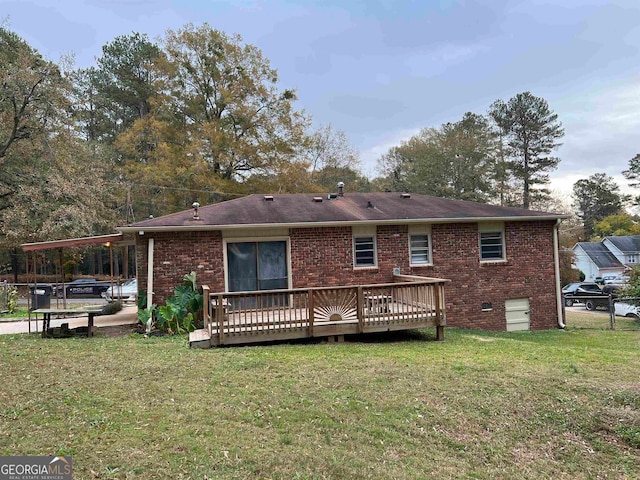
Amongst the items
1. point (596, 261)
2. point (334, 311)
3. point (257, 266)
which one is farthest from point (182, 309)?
point (596, 261)

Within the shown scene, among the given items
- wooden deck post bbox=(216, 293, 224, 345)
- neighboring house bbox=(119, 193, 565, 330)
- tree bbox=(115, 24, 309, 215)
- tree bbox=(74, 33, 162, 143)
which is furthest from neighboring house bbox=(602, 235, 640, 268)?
wooden deck post bbox=(216, 293, 224, 345)

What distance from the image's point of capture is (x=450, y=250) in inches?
503

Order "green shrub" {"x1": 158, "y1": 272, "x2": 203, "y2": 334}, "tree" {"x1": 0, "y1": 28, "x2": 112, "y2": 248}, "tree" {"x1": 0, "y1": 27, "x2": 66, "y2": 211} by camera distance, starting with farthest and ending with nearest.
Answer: "tree" {"x1": 0, "y1": 28, "x2": 112, "y2": 248} → "tree" {"x1": 0, "y1": 27, "x2": 66, "y2": 211} → "green shrub" {"x1": 158, "y1": 272, "x2": 203, "y2": 334}

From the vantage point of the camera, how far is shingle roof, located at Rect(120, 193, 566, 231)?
11.4 meters

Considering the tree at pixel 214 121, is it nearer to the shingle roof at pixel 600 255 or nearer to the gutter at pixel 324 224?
the gutter at pixel 324 224

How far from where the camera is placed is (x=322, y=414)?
4.81 metres

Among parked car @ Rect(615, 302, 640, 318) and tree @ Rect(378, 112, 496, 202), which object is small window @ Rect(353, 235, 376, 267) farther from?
tree @ Rect(378, 112, 496, 202)

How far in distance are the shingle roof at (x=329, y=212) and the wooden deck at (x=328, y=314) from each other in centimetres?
267

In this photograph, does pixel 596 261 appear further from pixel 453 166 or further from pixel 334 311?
pixel 334 311

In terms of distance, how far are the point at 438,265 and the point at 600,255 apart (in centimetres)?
4244

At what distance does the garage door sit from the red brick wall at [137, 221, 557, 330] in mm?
170

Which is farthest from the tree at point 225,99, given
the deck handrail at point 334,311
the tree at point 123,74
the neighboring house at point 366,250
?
the deck handrail at point 334,311

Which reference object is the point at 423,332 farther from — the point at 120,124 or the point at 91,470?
the point at 120,124

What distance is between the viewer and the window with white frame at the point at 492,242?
516 inches
